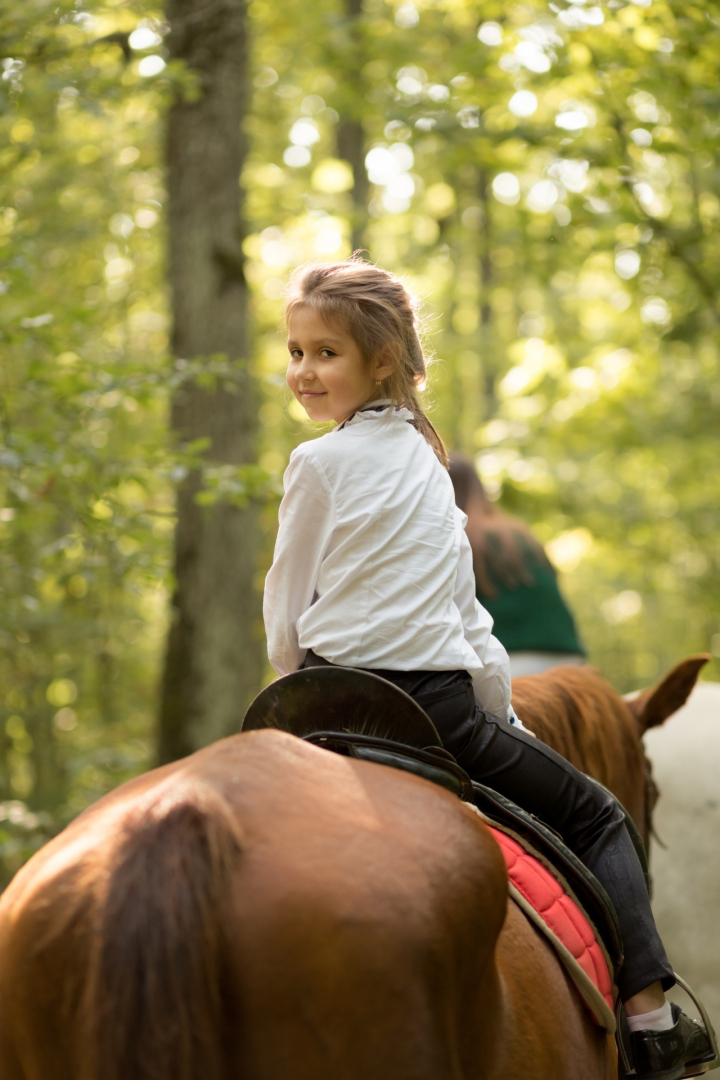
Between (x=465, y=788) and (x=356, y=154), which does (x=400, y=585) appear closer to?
(x=465, y=788)

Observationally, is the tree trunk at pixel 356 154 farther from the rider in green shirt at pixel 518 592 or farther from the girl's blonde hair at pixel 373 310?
the girl's blonde hair at pixel 373 310

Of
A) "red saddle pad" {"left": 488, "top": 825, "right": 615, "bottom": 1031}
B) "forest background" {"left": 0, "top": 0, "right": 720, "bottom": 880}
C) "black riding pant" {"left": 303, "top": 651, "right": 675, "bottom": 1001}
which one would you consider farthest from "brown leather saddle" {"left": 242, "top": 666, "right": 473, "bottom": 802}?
"forest background" {"left": 0, "top": 0, "right": 720, "bottom": 880}

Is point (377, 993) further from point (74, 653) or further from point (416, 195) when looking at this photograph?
point (416, 195)

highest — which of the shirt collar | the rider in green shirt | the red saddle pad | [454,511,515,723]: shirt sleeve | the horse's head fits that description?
the shirt collar

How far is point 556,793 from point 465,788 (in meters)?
0.28

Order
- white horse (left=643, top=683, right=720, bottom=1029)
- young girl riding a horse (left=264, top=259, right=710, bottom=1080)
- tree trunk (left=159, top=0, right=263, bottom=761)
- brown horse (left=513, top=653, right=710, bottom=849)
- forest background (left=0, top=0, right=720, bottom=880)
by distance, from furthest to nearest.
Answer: tree trunk (left=159, top=0, right=263, bottom=761), forest background (left=0, top=0, right=720, bottom=880), white horse (left=643, top=683, right=720, bottom=1029), brown horse (left=513, top=653, right=710, bottom=849), young girl riding a horse (left=264, top=259, right=710, bottom=1080)

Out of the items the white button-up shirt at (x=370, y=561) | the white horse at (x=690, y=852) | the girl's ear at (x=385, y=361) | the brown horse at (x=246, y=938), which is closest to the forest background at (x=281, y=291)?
the girl's ear at (x=385, y=361)

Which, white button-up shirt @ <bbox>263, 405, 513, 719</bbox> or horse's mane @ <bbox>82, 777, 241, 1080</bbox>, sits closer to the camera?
horse's mane @ <bbox>82, 777, 241, 1080</bbox>

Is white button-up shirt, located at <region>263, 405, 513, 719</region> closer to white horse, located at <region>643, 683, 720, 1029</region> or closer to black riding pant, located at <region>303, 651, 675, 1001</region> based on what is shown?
black riding pant, located at <region>303, 651, 675, 1001</region>

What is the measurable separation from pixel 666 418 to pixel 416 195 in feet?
24.0

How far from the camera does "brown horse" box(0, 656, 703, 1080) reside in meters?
1.24

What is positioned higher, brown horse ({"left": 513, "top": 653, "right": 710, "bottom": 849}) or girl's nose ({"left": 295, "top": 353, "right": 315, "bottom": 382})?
girl's nose ({"left": 295, "top": 353, "right": 315, "bottom": 382})

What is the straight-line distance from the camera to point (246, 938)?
1.27m

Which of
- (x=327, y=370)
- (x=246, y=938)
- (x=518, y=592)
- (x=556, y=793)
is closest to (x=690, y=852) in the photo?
(x=518, y=592)
